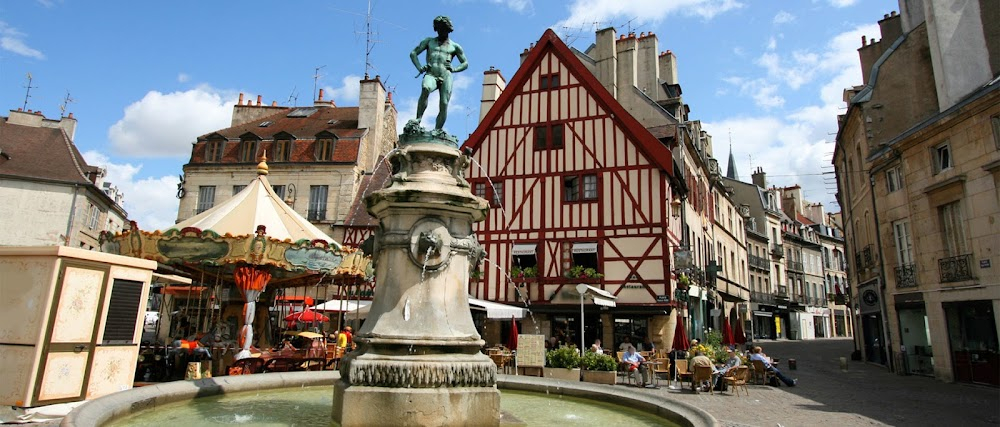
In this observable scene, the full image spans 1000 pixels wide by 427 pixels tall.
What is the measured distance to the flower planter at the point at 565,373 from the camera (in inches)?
462

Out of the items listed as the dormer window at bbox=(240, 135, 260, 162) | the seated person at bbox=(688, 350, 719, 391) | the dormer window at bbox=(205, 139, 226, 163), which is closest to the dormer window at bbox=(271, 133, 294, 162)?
the dormer window at bbox=(240, 135, 260, 162)

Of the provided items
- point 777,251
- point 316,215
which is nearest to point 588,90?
point 316,215

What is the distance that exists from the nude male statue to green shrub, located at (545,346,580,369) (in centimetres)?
671

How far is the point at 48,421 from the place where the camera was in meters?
5.68

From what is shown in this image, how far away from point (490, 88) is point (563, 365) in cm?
1582

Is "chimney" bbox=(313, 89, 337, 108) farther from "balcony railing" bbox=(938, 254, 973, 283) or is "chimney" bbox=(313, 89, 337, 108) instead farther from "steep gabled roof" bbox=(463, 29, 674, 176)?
"balcony railing" bbox=(938, 254, 973, 283)

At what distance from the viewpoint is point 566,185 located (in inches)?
766

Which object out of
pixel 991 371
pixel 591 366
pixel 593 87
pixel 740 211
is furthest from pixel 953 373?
pixel 740 211

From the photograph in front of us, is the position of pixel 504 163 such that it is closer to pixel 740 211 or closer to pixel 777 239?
pixel 740 211

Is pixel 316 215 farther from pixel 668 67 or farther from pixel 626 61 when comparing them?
pixel 668 67

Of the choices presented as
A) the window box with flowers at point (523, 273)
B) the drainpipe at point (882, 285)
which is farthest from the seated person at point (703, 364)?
the drainpipe at point (882, 285)

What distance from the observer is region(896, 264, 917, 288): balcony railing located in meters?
14.7

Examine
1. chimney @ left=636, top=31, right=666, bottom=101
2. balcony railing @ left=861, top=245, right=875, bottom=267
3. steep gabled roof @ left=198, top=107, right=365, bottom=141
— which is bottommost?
balcony railing @ left=861, top=245, right=875, bottom=267

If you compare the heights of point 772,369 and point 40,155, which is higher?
point 40,155
